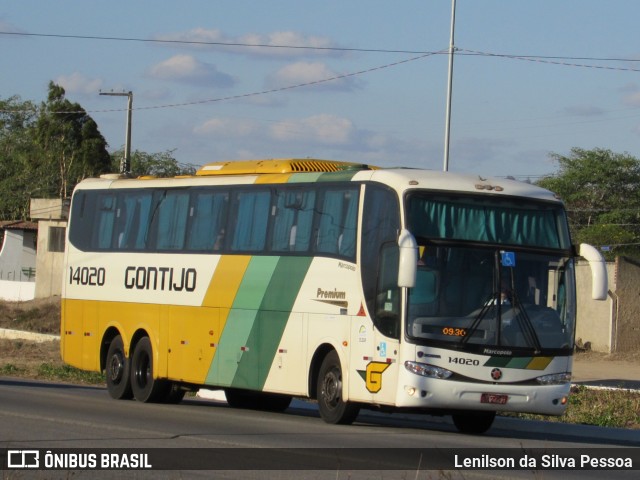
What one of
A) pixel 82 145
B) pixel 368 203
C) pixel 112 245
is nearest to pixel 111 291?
pixel 112 245

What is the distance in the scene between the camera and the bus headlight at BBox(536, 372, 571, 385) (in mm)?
15898

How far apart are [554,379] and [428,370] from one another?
183 cm

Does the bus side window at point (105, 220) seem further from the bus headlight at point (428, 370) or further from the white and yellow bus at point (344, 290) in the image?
the bus headlight at point (428, 370)

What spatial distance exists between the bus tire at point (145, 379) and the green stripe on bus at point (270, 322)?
2.54 metres

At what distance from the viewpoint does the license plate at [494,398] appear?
15.5m

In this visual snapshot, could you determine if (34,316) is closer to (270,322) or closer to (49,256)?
(49,256)

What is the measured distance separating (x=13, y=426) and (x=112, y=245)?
25.9 ft

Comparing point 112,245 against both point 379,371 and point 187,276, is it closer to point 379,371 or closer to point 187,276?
point 187,276

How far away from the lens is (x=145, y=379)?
70.8 feet

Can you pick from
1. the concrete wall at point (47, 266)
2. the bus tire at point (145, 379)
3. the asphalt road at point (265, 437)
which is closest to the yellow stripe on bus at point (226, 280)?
the asphalt road at point (265, 437)

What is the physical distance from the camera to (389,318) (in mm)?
15898

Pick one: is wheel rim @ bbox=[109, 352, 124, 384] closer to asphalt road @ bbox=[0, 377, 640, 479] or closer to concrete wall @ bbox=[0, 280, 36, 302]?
asphalt road @ bbox=[0, 377, 640, 479]

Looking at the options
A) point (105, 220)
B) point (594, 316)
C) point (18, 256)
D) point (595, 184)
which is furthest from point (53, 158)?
point (105, 220)

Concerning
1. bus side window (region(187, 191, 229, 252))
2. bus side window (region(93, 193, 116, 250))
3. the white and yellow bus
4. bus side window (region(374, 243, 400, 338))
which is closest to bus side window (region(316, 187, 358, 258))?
the white and yellow bus
